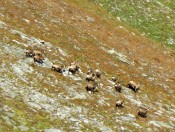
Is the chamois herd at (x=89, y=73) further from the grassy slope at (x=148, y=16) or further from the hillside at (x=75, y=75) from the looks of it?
the grassy slope at (x=148, y=16)

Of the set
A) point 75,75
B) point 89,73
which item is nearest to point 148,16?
point 89,73

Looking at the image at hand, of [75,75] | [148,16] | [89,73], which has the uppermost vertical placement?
[89,73]

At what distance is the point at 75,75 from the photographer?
23.3 metres

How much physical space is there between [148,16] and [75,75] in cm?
2695

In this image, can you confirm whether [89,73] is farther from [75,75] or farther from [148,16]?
[148,16]

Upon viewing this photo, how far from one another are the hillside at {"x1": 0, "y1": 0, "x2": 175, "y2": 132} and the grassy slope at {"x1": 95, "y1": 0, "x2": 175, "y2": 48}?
469 centimetres

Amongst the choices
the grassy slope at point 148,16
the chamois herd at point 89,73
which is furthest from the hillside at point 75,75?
the grassy slope at point 148,16

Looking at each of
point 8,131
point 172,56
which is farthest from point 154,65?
point 8,131

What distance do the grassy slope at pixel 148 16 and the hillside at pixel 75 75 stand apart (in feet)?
15.4

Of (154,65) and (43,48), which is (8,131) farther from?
(154,65)

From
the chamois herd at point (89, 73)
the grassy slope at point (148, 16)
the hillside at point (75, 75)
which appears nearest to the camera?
the hillside at point (75, 75)

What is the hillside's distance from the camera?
59.8 feet

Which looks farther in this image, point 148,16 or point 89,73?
point 148,16

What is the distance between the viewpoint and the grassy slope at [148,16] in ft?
145
